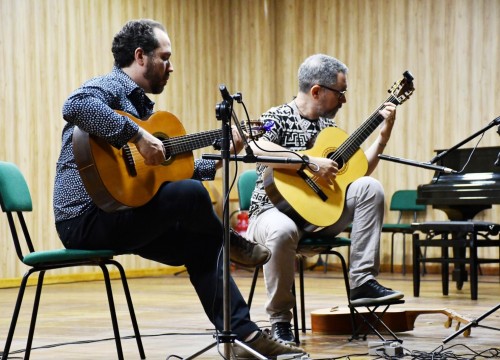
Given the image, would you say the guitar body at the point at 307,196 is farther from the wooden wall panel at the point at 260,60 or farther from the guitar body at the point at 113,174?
the wooden wall panel at the point at 260,60

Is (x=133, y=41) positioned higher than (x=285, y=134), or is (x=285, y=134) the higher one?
(x=133, y=41)

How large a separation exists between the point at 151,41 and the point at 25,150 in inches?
197

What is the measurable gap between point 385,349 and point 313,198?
0.82 metres

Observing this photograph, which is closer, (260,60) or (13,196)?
(13,196)

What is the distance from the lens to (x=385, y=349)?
3416mm

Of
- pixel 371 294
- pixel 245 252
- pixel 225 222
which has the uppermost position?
pixel 225 222

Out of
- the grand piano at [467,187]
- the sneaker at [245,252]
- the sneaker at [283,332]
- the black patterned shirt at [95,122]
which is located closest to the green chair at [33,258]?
the black patterned shirt at [95,122]

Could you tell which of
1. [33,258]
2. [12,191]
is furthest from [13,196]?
[33,258]

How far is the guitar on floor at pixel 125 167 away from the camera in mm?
3076

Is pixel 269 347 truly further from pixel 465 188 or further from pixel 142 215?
pixel 465 188

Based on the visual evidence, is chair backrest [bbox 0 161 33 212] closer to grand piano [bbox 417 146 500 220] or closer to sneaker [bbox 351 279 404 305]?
sneaker [bbox 351 279 404 305]

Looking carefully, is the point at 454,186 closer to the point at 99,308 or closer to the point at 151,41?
the point at 99,308

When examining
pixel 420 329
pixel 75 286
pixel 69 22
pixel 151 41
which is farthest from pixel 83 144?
pixel 69 22

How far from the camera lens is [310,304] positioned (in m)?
5.91
